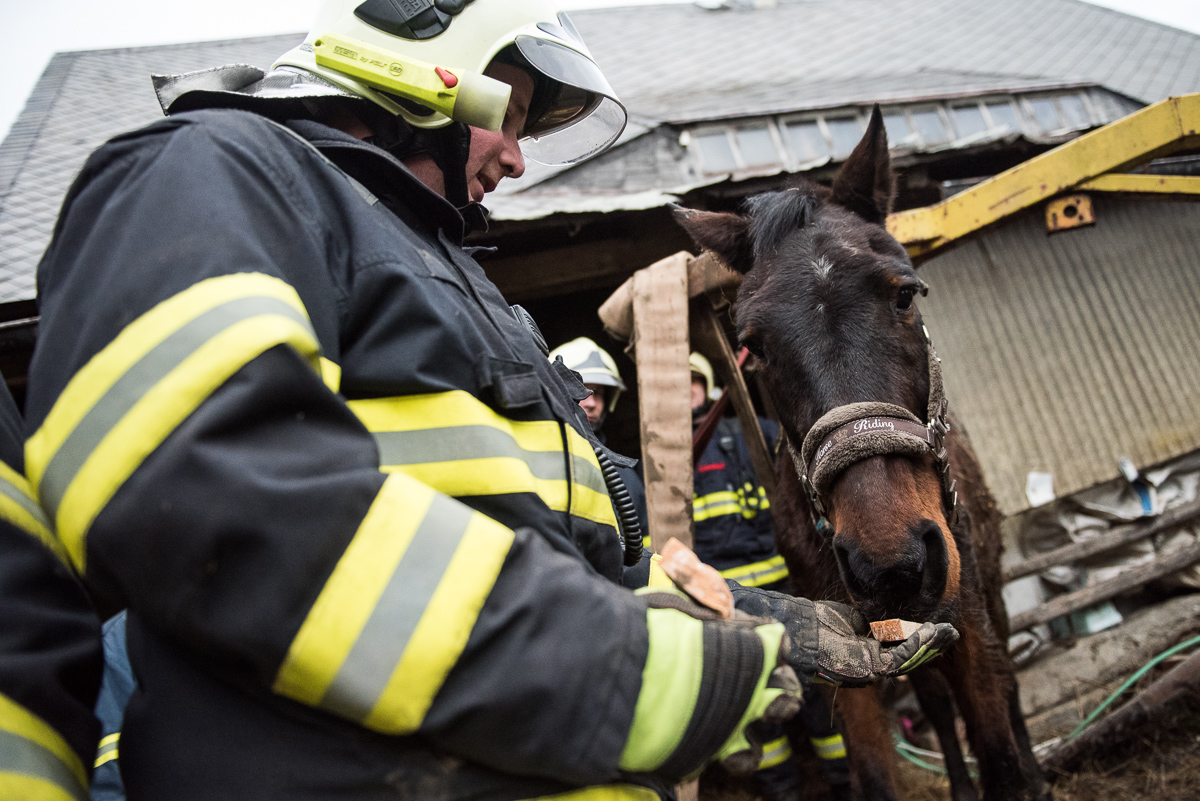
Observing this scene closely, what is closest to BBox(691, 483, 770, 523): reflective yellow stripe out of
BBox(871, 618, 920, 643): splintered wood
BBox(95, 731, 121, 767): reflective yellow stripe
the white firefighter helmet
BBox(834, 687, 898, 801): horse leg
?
the white firefighter helmet

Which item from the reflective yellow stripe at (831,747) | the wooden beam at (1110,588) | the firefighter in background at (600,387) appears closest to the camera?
the reflective yellow stripe at (831,747)

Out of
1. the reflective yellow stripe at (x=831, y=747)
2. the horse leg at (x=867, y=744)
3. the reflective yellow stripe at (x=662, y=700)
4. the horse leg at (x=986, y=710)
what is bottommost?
the reflective yellow stripe at (x=831, y=747)

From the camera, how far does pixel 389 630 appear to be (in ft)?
2.47

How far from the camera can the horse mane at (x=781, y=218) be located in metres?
2.47

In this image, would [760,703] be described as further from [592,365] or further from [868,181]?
[592,365]

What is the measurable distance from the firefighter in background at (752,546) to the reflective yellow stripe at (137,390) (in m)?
3.71

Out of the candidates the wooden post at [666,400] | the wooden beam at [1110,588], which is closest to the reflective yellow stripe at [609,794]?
the wooden post at [666,400]

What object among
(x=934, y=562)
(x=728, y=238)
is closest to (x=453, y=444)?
(x=934, y=562)

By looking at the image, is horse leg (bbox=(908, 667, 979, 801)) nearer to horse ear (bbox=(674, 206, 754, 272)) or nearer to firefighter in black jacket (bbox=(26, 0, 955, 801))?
horse ear (bbox=(674, 206, 754, 272))

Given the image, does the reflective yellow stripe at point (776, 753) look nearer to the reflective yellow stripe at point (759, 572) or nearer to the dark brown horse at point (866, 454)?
the reflective yellow stripe at point (759, 572)

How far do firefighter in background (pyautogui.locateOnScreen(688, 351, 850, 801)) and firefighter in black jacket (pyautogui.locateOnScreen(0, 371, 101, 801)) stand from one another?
3705mm

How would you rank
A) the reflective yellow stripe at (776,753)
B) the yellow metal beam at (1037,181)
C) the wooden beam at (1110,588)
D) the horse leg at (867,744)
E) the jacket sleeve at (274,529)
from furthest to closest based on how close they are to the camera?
the wooden beam at (1110,588), the reflective yellow stripe at (776,753), the yellow metal beam at (1037,181), the horse leg at (867,744), the jacket sleeve at (274,529)

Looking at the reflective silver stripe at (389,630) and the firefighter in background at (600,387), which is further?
the firefighter in background at (600,387)

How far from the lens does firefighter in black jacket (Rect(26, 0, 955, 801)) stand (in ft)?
2.32
